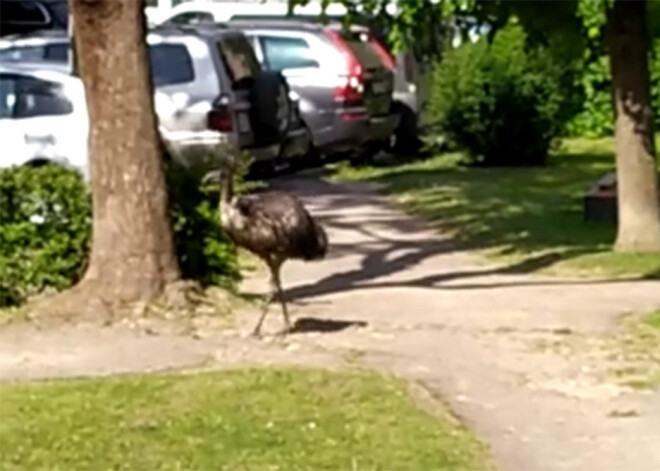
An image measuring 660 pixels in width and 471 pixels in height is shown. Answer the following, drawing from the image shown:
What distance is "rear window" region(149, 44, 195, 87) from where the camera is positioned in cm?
2127

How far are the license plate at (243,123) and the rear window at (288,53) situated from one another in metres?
3.42

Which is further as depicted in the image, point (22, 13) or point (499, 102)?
point (22, 13)

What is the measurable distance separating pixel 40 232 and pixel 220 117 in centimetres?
783

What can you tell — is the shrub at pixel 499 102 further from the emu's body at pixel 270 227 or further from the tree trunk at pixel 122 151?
the emu's body at pixel 270 227

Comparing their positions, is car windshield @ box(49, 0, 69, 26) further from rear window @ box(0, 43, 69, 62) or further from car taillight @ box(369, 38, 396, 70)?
rear window @ box(0, 43, 69, 62)

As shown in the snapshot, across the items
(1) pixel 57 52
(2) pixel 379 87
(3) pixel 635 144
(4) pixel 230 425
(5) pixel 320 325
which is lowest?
(5) pixel 320 325

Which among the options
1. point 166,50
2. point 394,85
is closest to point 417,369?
point 166,50

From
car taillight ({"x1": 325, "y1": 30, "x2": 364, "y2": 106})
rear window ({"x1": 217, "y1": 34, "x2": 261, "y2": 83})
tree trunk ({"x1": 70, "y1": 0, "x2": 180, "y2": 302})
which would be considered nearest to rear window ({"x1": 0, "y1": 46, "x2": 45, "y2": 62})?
rear window ({"x1": 217, "y1": 34, "x2": 261, "y2": 83})

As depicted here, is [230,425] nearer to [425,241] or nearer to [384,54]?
[425,241]

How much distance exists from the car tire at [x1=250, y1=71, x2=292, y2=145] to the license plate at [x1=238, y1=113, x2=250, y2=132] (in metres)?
0.09

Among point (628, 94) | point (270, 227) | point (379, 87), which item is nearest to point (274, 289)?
point (270, 227)

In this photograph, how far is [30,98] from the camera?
63.3 feet

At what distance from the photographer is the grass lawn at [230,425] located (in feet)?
28.9

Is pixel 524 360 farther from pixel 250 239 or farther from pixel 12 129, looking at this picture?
pixel 12 129
